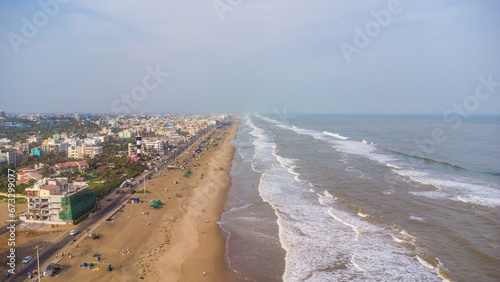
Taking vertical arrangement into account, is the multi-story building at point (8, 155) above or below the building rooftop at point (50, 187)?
below

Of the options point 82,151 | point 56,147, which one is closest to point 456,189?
point 82,151

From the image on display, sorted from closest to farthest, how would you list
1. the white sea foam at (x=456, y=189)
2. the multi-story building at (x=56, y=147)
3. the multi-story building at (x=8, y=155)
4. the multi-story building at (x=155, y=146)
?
the white sea foam at (x=456, y=189)
the multi-story building at (x=8, y=155)
the multi-story building at (x=56, y=147)
the multi-story building at (x=155, y=146)

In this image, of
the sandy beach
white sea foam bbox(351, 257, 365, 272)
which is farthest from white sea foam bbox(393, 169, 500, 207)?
the sandy beach

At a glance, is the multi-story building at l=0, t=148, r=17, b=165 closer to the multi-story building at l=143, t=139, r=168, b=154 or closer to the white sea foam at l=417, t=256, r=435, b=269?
the multi-story building at l=143, t=139, r=168, b=154

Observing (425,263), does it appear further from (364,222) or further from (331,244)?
(364,222)

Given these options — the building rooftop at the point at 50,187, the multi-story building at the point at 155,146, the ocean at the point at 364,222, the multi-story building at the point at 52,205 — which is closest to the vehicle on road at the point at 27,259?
the multi-story building at the point at 52,205

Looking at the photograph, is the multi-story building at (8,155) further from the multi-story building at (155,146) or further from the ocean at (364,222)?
the ocean at (364,222)
